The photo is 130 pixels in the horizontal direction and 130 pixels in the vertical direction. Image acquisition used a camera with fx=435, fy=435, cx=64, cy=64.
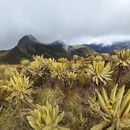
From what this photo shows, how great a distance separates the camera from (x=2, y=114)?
9594mm

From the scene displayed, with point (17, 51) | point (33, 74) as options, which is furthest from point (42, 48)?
point (33, 74)

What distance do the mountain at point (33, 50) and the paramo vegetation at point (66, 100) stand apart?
13640 cm

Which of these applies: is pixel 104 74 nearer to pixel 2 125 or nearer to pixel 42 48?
pixel 2 125

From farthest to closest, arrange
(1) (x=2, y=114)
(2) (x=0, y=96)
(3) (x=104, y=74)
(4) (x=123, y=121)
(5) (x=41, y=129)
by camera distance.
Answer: (3) (x=104, y=74) → (2) (x=0, y=96) → (1) (x=2, y=114) → (5) (x=41, y=129) → (4) (x=123, y=121)

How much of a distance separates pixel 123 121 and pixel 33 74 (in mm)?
9520

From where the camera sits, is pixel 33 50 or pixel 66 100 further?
pixel 33 50

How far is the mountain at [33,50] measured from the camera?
157875 millimetres

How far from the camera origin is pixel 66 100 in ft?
37.6

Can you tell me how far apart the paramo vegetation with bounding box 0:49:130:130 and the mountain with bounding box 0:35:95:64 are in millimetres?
136396

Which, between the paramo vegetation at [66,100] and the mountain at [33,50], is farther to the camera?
the mountain at [33,50]

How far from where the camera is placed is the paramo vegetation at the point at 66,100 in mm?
7200

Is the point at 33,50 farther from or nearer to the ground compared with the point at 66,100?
farther from the ground

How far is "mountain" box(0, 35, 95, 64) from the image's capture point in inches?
6216

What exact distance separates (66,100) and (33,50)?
516 feet
